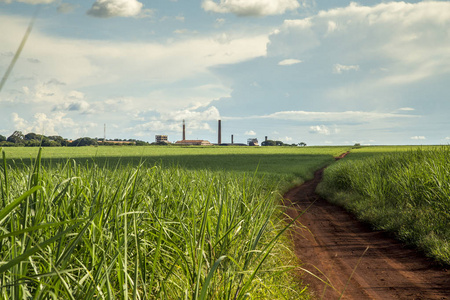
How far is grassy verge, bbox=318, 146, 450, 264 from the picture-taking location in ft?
26.2

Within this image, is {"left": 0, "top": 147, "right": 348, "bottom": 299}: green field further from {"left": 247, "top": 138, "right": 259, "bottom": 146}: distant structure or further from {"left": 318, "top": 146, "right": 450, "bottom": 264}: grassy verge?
{"left": 247, "top": 138, "right": 259, "bottom": 146}: distant structure

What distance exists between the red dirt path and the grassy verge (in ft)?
1.17

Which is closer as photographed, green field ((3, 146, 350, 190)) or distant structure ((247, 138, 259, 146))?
green field ((3, 146, 350, 190))

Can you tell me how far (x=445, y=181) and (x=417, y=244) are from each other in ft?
5.93

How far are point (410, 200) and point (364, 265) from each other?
417 centimetres

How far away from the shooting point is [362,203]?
11.8 m

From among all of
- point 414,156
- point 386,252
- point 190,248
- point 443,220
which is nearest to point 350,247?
point 386,252

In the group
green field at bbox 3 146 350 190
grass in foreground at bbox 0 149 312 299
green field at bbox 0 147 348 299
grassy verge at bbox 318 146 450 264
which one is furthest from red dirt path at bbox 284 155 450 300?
green field at bbox 3 146 350 190

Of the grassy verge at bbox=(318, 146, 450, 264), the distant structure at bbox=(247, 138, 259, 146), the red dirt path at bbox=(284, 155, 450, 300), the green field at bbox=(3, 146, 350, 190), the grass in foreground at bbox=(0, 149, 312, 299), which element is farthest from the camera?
the distant structure at bbox=(247, 138, 259, 146)

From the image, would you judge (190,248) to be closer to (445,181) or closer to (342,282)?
(342,282)

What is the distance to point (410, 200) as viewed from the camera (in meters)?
10.2

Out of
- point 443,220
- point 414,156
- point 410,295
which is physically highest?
point 414,156

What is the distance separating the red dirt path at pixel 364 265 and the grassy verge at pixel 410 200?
36 centimetres

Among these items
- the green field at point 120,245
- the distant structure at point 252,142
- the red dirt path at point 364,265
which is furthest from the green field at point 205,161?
the distant structure at point 252,142
